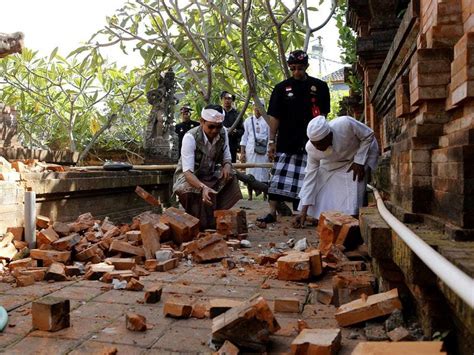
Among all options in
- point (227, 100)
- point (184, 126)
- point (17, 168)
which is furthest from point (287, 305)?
point (184, 126)

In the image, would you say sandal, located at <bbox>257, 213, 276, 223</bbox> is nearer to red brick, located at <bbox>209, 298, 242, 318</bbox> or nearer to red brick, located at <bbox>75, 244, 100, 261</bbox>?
red brick, located at <bbox>75, 244, 100, 261</bbox>

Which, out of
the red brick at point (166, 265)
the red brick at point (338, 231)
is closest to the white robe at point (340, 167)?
the red brick at point (338, 231)

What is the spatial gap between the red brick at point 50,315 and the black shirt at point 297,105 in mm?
4011

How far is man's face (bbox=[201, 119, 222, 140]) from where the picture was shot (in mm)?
5332

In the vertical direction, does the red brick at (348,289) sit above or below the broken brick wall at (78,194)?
below

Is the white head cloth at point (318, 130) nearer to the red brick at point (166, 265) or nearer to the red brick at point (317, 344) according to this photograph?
the red brick at point (166, 265)

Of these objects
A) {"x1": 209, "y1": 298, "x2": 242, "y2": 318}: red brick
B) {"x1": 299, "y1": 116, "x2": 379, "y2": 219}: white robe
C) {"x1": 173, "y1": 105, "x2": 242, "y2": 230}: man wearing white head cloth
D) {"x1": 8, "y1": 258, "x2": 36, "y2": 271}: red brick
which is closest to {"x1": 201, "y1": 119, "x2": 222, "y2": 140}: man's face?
{"x1": 173, "y1": 105, "x2": 242, "y2": 230}: man wearing white head cloth

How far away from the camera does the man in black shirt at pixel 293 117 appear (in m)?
5.82

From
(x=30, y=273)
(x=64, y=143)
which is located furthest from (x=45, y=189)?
(x=64, y=143)

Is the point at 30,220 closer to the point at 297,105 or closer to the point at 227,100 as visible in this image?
the point at 297,105

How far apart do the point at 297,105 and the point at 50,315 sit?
4.24 m

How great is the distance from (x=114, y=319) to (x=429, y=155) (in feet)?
5.83

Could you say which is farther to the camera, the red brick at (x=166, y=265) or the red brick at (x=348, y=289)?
the red brick at (x=166, y=265)

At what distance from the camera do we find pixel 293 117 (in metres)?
5.85
